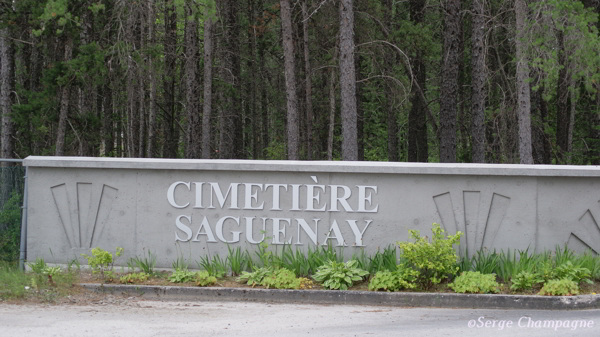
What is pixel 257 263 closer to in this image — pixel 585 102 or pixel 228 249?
pixel 228 249

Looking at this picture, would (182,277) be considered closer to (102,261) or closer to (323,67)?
(102,261)

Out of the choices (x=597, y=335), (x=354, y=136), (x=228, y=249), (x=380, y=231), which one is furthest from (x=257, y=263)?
(x=354, y=136)

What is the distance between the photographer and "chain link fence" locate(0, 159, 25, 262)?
9820 millimetres

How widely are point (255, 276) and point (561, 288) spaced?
405cm

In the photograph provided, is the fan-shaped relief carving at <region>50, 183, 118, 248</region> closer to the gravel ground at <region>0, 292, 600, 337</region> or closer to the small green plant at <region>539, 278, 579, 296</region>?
the gravel ground at <region>0, 292, 600, 337</region>

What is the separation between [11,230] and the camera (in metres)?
9.86

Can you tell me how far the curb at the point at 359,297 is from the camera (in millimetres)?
7551

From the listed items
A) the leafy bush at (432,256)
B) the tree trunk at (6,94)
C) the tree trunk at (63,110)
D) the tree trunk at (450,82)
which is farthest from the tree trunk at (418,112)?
the leafy bush at (432,256)

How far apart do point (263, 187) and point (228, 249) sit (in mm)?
1080

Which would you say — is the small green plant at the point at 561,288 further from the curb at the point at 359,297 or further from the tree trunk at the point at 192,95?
the tree trunk at the point at 192,95

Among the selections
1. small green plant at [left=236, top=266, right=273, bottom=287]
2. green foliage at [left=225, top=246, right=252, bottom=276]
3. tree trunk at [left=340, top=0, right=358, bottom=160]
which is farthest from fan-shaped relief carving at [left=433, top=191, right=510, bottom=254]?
tree trunk at [left=340, top=0, right=358, bottom=160]

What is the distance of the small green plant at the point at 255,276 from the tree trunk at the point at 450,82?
10.8m

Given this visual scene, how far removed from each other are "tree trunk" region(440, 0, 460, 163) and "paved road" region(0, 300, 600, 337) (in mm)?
11106

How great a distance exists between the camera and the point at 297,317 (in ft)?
23.6
